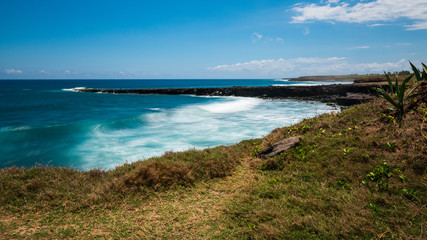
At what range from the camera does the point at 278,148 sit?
23.0 feet

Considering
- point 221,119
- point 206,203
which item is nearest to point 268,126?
point 221,119

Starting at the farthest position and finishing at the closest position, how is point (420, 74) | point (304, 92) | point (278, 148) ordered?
point (304, 92) → point (420, 74) → point (278, 148)

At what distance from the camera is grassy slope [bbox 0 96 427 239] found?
12.2 ft

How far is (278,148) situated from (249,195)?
8.66 ft

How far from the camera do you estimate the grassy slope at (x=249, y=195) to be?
12.2 feet

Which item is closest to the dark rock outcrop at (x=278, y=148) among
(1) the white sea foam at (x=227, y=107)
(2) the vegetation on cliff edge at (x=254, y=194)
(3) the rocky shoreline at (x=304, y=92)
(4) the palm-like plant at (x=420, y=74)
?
(2) the vegetation on cliff edge at (x=254, y=194)

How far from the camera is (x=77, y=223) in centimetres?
423

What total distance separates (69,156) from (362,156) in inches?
539

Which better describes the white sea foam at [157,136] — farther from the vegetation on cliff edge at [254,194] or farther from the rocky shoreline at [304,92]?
the rocky shoreline at [304,92]

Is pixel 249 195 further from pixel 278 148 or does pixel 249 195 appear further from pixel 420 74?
pixel 420 74

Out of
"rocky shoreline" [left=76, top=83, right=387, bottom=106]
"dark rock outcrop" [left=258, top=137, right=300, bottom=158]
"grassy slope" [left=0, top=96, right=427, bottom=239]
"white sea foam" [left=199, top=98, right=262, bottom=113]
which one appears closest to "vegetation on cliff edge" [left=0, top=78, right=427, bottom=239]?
"grassy slope" [left=0, top=96, right=427, bottom=239]

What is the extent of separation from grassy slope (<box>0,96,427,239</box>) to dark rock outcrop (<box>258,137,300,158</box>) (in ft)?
0.89

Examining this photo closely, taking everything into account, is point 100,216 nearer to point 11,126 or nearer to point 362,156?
point 362,156

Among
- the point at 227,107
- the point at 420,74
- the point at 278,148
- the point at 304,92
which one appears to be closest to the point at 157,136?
the point at 278,148
